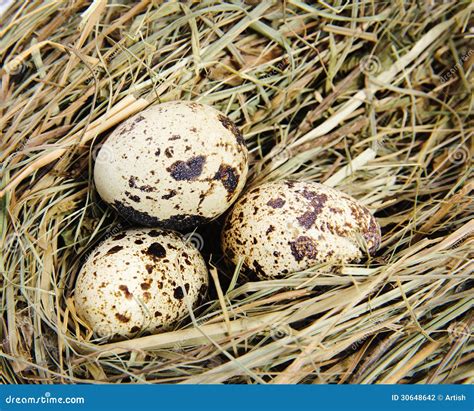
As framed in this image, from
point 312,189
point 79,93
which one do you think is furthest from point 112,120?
point 312,189

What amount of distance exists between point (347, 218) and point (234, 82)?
0.62 m

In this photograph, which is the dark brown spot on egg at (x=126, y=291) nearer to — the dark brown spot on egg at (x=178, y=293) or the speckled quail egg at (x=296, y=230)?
the dark brown spot on egg at (x=178, y=293)

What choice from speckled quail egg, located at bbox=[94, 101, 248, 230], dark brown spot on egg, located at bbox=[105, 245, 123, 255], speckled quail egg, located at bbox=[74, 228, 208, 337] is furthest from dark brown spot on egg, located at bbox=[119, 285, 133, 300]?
speckled quail egg, located at bbox=[94, 101, 248, 230]

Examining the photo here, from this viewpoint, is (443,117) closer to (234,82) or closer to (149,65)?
(234,82)

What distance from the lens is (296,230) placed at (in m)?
1.49

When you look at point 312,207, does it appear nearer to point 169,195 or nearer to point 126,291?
point 169,195

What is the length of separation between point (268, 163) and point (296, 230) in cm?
41

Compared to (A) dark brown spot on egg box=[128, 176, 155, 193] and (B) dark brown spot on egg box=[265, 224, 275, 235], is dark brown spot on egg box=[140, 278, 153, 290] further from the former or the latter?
(B) dark brown spot on egg box=[265, 224, 275, 235]

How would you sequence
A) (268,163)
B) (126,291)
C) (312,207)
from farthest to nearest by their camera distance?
(268,163) → (312,207) → (126,291)

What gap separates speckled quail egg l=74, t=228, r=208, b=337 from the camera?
142cm

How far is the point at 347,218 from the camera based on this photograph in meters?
1.54

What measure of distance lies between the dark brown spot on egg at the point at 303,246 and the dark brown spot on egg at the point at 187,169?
337 millimetres

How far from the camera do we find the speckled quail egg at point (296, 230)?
149 cm

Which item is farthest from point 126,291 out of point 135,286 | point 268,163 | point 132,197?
point 268,163
